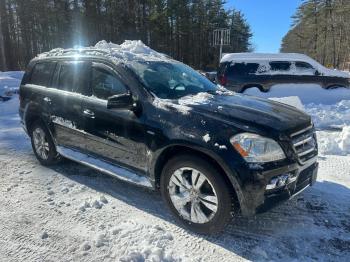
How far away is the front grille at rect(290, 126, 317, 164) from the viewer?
3354 mm

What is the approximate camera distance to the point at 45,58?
540 centimetres

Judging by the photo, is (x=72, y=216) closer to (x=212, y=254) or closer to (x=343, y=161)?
(x=212, y=254)

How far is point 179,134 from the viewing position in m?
3.41

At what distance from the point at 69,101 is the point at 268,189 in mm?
2926

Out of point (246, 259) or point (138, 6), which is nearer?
point (246, 259)

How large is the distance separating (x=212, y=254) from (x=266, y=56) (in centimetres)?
1074

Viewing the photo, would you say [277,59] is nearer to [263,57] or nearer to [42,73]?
[263,57]

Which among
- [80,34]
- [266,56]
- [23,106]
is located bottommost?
[23,106]

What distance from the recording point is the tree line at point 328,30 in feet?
155

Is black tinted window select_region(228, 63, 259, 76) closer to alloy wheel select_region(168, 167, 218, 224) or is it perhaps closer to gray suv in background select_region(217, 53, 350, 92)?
gray suv in background select_region(217, 53, 350, 92)

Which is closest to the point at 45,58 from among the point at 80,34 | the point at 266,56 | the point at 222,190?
the point at 222,190

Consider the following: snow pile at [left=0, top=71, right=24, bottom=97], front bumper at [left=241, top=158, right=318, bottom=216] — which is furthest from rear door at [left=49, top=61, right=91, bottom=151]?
snow pile at [left=0, top=71, right=24, bottom=97]

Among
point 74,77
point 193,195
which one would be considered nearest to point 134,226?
point 193,195

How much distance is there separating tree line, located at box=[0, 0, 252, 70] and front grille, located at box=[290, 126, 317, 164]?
946 inches
